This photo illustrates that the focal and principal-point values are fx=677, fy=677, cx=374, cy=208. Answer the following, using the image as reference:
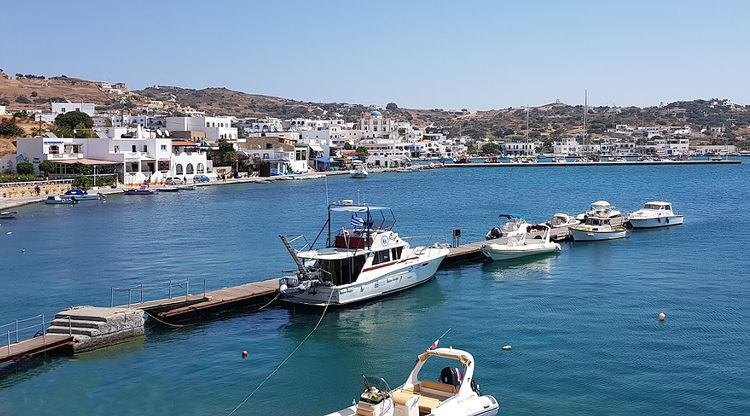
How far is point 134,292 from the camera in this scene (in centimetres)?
2894

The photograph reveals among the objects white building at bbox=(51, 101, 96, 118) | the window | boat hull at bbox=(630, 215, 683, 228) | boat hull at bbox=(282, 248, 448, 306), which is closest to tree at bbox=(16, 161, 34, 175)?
white building at bbox=(51, 101, 96, 118)

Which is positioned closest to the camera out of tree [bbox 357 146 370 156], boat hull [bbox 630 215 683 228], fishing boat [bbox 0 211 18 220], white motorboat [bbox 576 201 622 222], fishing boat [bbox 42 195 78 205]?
white motorboat [bbox 576 201 622 222]

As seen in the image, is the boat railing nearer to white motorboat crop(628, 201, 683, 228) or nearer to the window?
the window

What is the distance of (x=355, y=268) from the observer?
88.7 ft

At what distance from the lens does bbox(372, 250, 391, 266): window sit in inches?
1093

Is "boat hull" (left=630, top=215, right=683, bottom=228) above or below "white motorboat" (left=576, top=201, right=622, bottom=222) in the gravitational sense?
below

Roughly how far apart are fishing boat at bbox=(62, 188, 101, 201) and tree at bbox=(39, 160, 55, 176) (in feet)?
30.8

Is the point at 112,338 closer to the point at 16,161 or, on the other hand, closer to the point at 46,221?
the point at 46,221

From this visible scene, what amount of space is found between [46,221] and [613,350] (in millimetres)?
46157

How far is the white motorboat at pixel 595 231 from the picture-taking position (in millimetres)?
43281

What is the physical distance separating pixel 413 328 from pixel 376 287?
390 centimetres

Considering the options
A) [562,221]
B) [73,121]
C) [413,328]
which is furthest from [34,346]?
[73,121]

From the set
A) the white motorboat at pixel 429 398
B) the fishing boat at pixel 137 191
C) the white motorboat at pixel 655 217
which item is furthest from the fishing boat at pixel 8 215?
the white motorboat at pixel 429 398

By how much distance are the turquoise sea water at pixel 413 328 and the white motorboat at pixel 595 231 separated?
86cm
